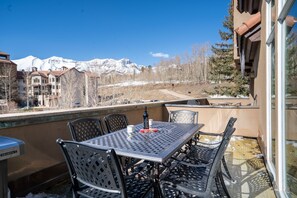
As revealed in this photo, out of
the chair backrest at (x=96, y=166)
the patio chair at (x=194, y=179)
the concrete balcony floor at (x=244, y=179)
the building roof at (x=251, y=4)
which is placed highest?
the building roof at (x=251, y=4)

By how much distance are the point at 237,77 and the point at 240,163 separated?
54.0ft

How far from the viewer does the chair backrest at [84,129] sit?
2.27 m

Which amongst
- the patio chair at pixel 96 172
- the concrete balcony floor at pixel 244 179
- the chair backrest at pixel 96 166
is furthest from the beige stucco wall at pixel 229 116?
the chair backrest at pixel 96 166

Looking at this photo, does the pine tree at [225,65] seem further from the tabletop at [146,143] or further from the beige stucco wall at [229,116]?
→ the tabletop at [146,143]

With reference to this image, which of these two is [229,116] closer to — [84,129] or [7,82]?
[84,129]

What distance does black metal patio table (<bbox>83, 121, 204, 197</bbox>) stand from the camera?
62.9 inches

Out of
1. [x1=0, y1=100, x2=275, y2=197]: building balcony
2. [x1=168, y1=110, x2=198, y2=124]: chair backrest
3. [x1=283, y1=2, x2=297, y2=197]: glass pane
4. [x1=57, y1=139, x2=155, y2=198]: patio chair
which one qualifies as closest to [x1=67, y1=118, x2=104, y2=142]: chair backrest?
[x1=0, y1=100, x2=275, y2=197]: building balcony

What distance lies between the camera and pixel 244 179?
2777 mm

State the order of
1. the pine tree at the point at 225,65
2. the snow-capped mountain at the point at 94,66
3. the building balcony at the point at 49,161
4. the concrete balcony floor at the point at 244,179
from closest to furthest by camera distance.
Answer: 1. the building balcony at the point at 49,161
2. the concrete balcony floor at the point at 244,179
3. the pine tree at the point at 225,65
4. the snow-capped mountain at the point at 94,66

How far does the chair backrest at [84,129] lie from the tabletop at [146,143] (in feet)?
1.01

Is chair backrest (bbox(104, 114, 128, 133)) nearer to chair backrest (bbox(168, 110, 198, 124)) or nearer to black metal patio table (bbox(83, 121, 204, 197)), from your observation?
black metal patio table (bbox(83, 121, 204, 197))

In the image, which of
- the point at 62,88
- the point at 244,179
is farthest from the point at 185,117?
the point at 62,88

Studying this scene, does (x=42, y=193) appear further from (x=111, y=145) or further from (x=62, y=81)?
(x=62, y=81)

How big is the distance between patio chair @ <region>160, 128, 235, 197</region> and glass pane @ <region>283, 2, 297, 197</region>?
21.8 inches
